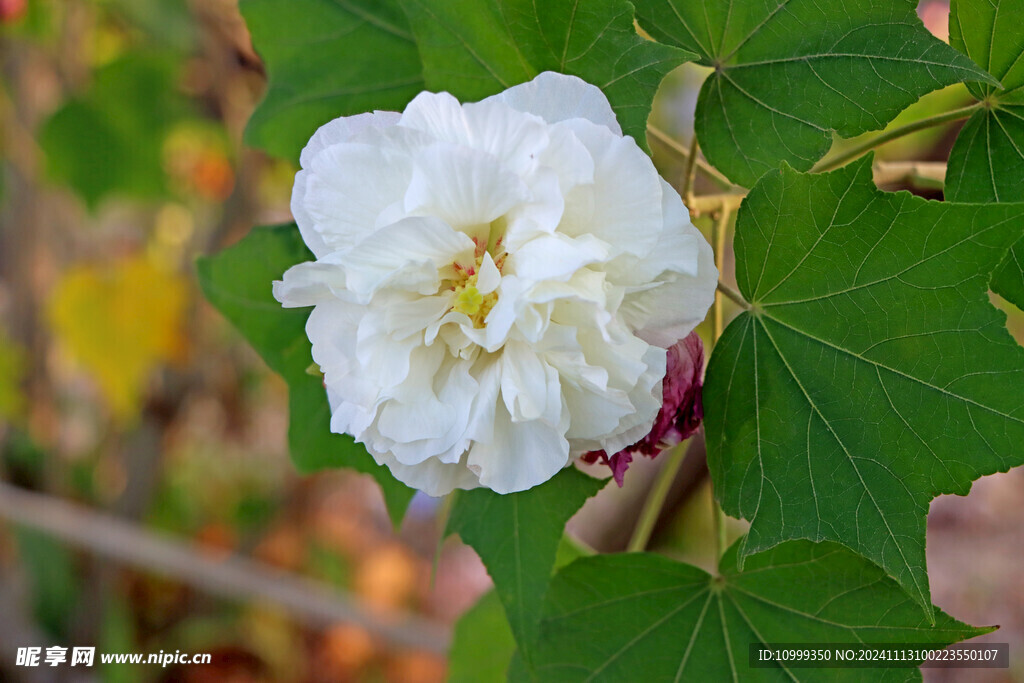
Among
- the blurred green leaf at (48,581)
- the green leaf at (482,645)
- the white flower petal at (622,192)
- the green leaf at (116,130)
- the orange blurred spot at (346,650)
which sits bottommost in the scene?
the orange blurred spot at (346,650)

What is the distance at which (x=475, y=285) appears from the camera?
14.0 inches

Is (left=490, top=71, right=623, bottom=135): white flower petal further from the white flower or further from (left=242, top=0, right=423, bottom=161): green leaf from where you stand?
(left=242, top=0, right=423, bottom=161): green leaf

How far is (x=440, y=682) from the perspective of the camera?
1.89 meters

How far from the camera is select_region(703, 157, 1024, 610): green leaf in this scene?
1.10 feet

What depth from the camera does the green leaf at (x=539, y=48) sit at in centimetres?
37

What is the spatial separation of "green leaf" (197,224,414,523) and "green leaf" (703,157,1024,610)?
26 cm

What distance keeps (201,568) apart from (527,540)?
4.17 feet

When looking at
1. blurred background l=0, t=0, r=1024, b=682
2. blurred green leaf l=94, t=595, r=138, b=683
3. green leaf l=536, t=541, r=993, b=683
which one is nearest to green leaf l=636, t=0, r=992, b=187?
green leaf l=536, t=541, r=993, b=683

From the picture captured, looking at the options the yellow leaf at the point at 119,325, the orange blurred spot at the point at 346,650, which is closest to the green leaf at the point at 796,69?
→ the yellow leaf at the point at 119,325

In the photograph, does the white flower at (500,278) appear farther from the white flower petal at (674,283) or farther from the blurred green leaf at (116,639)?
the blurred green leaf at (116,639)

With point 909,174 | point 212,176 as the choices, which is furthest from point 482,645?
point 212,176

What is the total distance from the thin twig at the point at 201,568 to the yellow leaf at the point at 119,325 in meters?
0.25

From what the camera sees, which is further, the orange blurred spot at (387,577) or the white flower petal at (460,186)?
the orange blurred spot at (387,577)

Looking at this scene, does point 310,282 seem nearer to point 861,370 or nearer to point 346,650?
point 861,370
